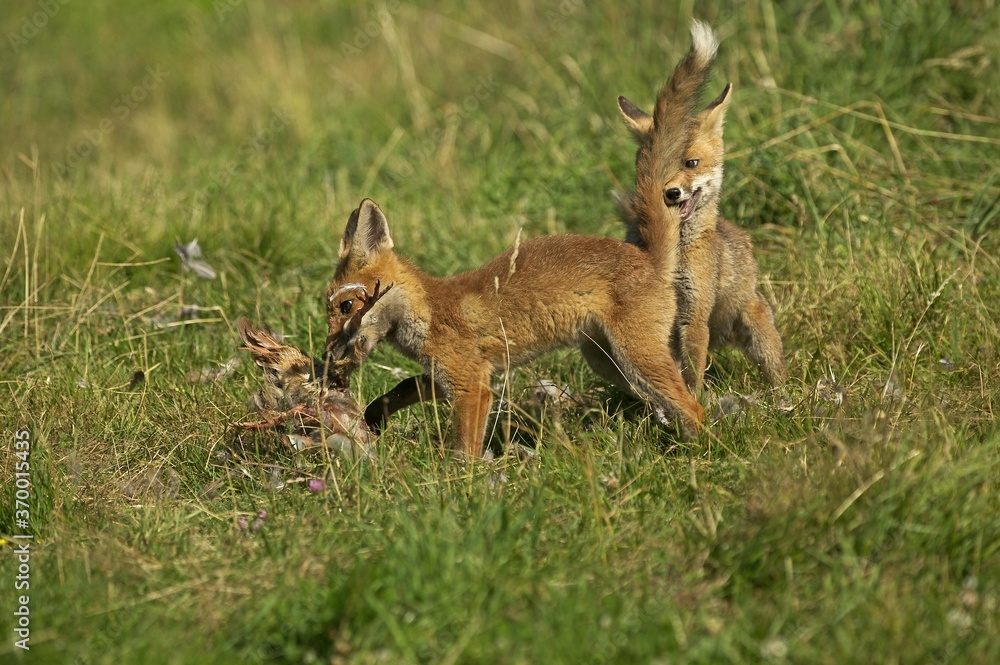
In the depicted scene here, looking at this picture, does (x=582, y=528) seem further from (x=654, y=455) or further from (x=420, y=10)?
(x=420, y=10)

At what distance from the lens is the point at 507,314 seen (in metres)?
4.67

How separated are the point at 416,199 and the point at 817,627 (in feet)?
17.5

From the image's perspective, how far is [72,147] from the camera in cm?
1066

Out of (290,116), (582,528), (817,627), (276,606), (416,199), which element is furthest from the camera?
(290,116)

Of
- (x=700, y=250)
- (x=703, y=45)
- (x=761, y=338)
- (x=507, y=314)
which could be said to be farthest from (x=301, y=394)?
(x=703, y=45)

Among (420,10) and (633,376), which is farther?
(420,10)

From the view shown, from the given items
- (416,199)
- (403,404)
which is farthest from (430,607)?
(416,199)

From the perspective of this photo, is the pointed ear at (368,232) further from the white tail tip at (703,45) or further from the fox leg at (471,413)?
the white tail tip at (703,45)

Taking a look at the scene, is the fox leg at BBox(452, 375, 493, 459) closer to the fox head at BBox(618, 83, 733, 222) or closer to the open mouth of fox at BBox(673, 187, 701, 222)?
the fox head at BBox(618, 83, 733, 222)

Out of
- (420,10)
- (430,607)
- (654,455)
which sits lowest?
(654,455)

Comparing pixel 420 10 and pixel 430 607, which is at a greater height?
pixel 420 10

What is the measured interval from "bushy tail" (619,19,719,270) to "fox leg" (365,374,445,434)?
119cm

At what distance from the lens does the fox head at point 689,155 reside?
4.97 m

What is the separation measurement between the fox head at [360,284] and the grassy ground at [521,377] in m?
0.49
